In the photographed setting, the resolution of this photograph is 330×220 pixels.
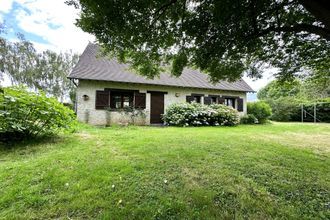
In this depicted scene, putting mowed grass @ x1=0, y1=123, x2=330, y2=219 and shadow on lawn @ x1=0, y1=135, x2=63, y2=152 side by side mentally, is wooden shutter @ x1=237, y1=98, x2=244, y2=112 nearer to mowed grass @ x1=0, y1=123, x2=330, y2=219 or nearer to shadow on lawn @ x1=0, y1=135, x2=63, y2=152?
mowed grass @ x1=0, y1=123, x2=330, y2=219

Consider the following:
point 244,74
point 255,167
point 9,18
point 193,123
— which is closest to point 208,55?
point 244,74

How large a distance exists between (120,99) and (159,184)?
9190 mm

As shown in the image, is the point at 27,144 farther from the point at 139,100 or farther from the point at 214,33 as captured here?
the point at 139,100

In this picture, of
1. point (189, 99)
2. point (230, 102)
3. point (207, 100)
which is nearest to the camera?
point (189, 99)

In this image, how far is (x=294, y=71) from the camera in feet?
16.4

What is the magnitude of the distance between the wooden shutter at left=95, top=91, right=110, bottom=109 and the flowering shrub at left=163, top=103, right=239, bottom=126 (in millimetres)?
3505

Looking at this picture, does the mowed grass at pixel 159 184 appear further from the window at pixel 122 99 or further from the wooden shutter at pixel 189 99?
the wooden shutter at pixel 189 99

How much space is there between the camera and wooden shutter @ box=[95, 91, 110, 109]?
10.5m

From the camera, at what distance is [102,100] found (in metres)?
10.6

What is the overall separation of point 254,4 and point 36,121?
19.1ft

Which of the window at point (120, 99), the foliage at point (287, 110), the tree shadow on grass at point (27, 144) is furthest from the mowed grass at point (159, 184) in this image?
the foliage at point (287, 110)

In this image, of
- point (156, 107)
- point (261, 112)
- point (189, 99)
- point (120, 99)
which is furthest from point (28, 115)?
point (261, 112)

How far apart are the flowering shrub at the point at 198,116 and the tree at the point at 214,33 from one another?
221 inches

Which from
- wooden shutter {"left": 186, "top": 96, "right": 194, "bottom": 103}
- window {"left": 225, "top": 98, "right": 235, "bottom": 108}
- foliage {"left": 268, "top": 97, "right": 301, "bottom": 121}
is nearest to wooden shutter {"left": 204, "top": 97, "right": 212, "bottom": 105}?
wooden shutter {"left": 186, "top": 96, "right": 194, "bottom": 103}
